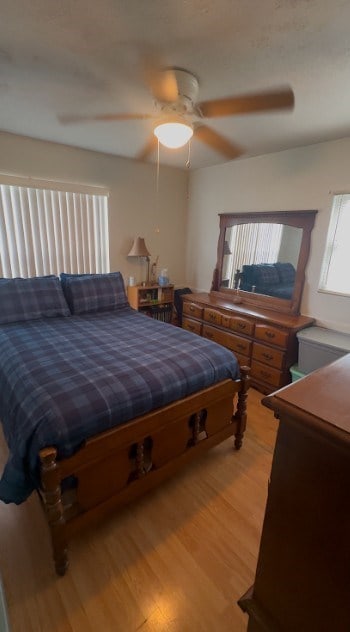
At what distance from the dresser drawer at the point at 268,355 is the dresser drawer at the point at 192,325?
788 millimetres

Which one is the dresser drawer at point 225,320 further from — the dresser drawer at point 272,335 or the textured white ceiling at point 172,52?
the textured white ceiling at point 172,52

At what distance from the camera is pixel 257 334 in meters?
2.77

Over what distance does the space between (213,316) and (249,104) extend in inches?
77.9

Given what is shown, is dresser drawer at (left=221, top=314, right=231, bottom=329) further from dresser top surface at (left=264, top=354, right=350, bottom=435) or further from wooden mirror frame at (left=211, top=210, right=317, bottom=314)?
dresser top surface at (left=264, top=354, right=350, bottom=435)

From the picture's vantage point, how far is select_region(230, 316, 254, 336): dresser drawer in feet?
9.32

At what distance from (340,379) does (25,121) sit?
9.09ft

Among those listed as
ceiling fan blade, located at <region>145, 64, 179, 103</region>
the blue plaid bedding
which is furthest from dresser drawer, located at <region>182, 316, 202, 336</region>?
ceiling fan blade, located at <region>145, 64, 179, 103</region>

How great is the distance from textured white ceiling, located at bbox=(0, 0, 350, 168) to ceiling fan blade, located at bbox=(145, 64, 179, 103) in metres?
0.05

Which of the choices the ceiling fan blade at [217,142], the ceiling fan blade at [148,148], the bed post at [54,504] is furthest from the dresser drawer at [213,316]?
the bed post at [54,504]

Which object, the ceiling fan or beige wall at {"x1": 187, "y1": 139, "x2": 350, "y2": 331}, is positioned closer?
the ceiling fan

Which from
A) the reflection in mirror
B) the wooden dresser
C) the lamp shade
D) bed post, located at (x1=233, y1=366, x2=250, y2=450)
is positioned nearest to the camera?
bed post, located at (x1=233, y1=366, x2=250, y2=450)

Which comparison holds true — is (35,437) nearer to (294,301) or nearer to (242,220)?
(294,301)

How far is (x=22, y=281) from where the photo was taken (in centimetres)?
257

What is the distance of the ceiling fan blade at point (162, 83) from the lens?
1458 mm
